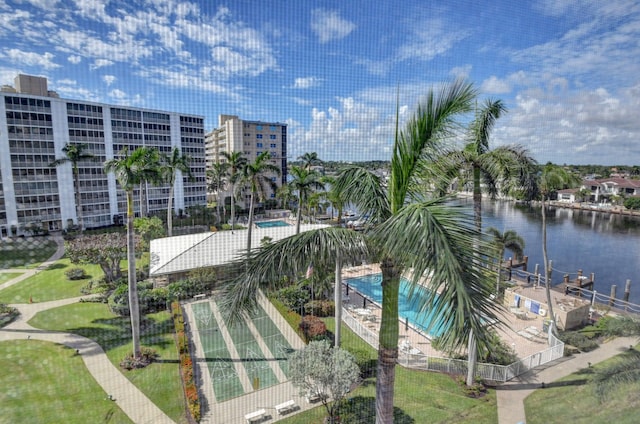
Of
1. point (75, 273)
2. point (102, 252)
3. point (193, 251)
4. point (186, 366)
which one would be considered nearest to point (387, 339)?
point (186, 366)

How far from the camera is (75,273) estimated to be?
4480 mm

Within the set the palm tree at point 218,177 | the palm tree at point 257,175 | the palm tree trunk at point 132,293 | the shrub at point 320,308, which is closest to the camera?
the palm tree trunk at point 132,293

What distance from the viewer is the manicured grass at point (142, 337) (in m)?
2.42

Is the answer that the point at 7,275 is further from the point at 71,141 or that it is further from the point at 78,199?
the point at 71,141

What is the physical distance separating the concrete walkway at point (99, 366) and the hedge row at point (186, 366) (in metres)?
0.17

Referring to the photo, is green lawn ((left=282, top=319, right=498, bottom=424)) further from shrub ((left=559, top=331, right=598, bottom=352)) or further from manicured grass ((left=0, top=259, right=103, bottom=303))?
manicured grass ((left=0, top=259, right=103, bottom=303))

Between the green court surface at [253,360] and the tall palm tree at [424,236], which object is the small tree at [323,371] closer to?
the green court surface at [253,360]

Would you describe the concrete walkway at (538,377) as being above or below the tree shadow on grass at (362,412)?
below

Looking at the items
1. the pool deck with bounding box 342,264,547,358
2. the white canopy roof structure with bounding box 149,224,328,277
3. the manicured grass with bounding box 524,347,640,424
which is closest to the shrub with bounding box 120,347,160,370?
the white canopy roof structure with bounding box 149,224,328,277

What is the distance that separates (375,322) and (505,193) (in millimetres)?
2390

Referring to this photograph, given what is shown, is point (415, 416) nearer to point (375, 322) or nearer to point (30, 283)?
point (375, 322)

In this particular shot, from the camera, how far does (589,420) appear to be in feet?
6.17

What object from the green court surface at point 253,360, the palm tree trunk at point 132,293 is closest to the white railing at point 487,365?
the green court surface at point 253,360

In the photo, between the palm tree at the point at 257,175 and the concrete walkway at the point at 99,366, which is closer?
the concrete walkway at the point at 99,366
